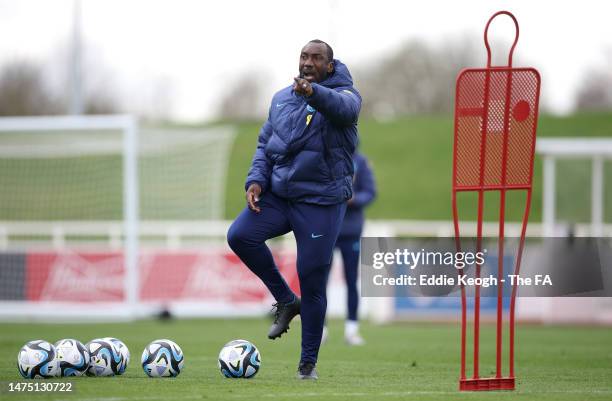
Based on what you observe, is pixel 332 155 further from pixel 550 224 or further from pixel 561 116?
pixel 561 116

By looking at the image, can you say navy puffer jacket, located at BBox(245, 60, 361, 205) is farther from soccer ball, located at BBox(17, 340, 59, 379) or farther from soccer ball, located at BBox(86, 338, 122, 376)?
soccer ball, located at BBox(17, 340, 59, 379)

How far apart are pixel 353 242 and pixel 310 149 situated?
520 cm

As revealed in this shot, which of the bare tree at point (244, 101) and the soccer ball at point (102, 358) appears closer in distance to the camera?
the soccer ball at point (102, 358)

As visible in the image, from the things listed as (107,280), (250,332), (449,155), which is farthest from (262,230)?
(449,155)

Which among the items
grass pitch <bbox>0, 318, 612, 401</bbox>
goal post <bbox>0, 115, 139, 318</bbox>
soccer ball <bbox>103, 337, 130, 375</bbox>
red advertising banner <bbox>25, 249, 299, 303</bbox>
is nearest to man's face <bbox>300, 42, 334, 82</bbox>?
grass pitch <bbox>0, 318, 612, 401</bbox>

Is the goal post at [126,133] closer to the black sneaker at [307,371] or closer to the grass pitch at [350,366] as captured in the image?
the grass pitch at [350,366]

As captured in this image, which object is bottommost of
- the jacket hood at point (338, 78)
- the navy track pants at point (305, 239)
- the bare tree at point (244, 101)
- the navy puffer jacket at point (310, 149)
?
the navy track pants at point (305, 239)

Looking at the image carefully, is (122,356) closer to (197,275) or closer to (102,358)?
(102,358)

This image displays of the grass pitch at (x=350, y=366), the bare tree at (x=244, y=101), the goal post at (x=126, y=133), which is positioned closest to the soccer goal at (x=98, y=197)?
the goal post at (x=126, y=133)

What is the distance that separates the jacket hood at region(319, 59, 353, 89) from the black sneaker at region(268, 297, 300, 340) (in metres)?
1.68

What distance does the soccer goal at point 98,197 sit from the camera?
1750 centimetres

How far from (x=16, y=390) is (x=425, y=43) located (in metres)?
52.4

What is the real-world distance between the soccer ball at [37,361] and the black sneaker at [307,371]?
1.79 metres

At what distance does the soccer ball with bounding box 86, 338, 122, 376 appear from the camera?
7898mm
